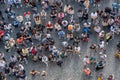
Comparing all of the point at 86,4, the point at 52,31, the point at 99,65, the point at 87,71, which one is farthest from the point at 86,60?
the point at 86,4

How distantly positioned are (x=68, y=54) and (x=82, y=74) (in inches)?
96.2

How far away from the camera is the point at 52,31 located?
38.6 metres

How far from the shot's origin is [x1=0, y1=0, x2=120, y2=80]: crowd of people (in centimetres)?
3581

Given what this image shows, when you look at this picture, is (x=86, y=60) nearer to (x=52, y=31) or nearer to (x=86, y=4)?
(x=52, y=31)

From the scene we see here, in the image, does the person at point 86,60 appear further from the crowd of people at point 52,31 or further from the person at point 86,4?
the person at point 86,4

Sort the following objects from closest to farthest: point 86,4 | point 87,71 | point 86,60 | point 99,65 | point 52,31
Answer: point 87,71 < point 99,65 < point 86,60 < point 52,31 < point 86,4

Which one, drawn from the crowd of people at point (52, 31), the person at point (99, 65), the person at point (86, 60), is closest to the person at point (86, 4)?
the crowd of people at point (52, 31)

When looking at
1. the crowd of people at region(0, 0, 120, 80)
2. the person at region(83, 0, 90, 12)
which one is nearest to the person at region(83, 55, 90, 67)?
the crowd of people at region(0, 0, 120, 80)

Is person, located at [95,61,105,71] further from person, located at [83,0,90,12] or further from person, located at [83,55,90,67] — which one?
person, located at [83,0,90,12]

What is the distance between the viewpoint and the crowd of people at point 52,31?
35.8 metres

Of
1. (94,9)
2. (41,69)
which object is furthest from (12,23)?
(94,9)

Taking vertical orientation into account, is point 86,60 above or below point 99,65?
above

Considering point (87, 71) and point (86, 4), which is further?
point (86, 4)

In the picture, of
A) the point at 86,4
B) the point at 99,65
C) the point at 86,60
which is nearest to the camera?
the point at 99,65
